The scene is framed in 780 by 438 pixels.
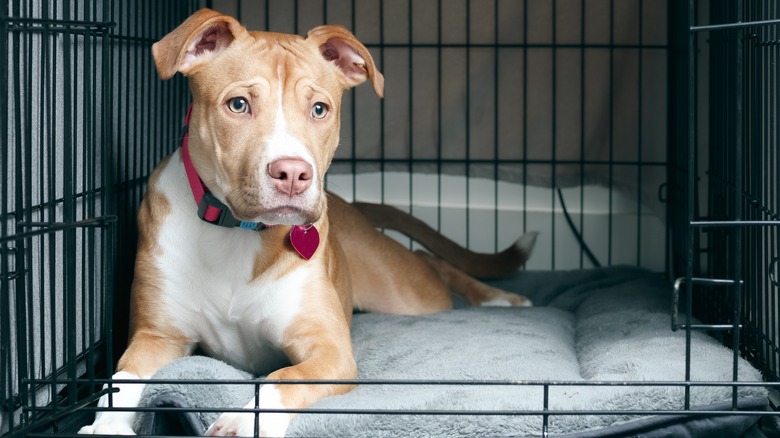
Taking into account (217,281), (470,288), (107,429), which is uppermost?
(217,281)

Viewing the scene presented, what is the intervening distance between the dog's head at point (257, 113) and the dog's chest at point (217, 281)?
158 mm

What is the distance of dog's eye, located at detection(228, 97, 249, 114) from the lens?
95.0 inches

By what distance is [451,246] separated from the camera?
3971 mm

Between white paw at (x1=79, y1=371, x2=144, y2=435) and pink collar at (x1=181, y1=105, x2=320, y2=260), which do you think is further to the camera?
pink collar at (x1=181, y1=105, x2=320, y2=260)

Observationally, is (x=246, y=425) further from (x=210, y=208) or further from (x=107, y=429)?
(x=210, y=208)

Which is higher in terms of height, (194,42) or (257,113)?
(194,42)

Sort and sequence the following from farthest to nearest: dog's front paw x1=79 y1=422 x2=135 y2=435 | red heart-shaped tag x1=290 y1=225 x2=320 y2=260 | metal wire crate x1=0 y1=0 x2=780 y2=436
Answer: metal wire crate x1=0 y1=0 x2=780 y2=436 < red heart-shaped tag x1=290 y1=225 x2=320 y2=260 < dog's front paw x1=79 y1=422 x2=135 y2=435

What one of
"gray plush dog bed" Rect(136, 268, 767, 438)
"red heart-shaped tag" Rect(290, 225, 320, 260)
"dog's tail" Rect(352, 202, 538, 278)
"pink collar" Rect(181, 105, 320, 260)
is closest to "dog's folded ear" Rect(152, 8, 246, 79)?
"pink collar" Rect(181, 105, 320, 260)

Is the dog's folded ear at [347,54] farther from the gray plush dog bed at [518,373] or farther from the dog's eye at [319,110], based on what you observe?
the gray plush dog bed at [518,373]

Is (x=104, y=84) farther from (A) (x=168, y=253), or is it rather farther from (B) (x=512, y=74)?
(B) (x=512, y=74)

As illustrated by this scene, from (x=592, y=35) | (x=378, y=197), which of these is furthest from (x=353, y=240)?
(x=592, y=35)

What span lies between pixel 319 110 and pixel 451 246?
5.10 ft

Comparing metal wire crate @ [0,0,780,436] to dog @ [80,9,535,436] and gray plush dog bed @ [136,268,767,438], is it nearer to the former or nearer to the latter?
gray plush dog bed @ [136,268,767,438]

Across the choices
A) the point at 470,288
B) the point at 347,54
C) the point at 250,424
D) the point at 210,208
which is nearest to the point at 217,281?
the point at 210,208
